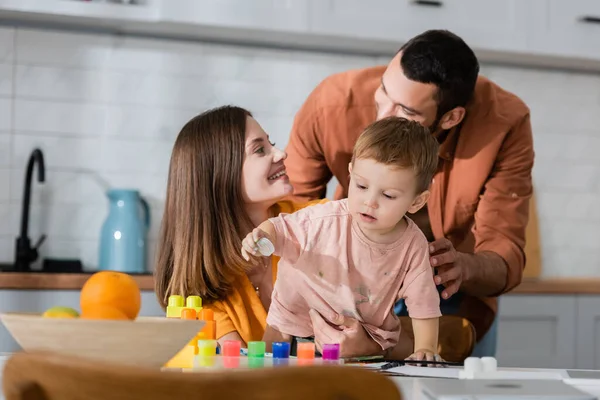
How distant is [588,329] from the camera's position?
3.34 metres

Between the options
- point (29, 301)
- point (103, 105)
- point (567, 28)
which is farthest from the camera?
point (567, 28)

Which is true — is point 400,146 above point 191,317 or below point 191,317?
above

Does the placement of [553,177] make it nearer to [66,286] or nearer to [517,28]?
[517,28]

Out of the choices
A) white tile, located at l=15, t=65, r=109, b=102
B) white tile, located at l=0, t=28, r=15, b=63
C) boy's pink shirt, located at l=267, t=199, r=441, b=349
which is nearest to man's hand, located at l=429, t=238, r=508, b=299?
boy's pink shirt, located at l=267, t=199, r=441, b=349

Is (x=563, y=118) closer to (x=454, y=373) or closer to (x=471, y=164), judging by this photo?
(x=471, y=164)

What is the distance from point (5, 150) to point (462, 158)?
1681 millimetres

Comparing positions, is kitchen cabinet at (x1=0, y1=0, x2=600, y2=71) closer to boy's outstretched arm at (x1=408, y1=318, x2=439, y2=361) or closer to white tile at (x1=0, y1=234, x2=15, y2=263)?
white tile at (x1=0, y1=234, x2=15, y2=263)

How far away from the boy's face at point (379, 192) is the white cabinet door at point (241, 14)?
1529mm

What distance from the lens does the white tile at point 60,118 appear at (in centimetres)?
319

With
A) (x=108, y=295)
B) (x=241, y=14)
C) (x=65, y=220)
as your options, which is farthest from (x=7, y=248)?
(x=108, y=295)

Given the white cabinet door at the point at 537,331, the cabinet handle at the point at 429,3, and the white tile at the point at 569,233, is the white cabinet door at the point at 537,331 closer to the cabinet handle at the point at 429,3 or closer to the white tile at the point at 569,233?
the white tile at the point at 569,233

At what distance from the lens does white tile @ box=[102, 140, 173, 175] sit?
3273mm

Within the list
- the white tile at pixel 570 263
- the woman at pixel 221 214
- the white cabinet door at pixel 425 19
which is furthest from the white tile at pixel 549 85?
the woman at pixel 221 214

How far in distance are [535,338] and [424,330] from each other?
71.1 inches
